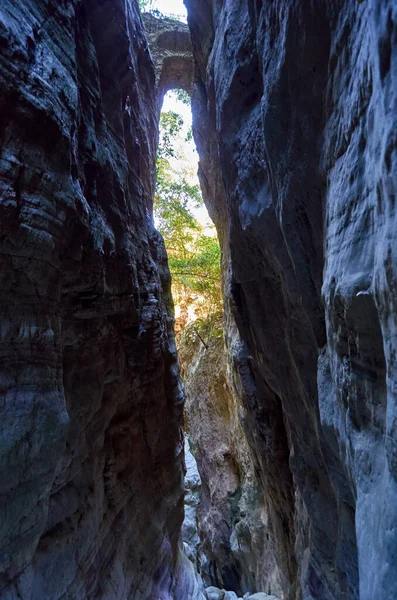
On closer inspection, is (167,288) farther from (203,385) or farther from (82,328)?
(203,385)

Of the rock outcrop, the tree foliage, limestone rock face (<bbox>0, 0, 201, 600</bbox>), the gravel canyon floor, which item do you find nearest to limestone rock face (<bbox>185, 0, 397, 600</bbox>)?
the gravel canyon floor

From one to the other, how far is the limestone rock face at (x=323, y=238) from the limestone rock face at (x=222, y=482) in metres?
3.82

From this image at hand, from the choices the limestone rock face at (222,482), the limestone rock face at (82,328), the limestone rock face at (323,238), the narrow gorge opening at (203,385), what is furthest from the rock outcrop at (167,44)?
the limestone rock face at (222,482)

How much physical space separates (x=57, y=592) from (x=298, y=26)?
5.59m

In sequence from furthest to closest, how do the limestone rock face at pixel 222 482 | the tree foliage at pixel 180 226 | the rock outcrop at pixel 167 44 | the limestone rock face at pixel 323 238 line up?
the tree foliage at pixel 180 226 < the rock outcrop at pixel 167 44 < the limestone rock face at pixel 222 482 < the limestone rock face at pixel 323 238

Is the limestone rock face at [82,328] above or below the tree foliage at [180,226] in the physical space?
below

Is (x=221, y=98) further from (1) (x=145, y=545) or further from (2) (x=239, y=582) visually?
(2) (x=239, y=582)

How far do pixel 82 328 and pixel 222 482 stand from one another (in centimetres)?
1139

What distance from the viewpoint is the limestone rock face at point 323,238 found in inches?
74.6

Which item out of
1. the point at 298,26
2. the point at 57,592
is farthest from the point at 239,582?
the point at 298,26

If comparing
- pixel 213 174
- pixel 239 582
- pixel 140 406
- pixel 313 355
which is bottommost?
pixel 239 582

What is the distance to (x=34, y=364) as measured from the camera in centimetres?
271

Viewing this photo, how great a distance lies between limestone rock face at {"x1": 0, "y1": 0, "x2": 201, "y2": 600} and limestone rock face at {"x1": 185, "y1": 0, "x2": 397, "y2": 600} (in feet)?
5.40

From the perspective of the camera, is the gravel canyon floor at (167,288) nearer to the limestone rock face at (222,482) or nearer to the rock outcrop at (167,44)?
the limestone rock face at (222,482)
